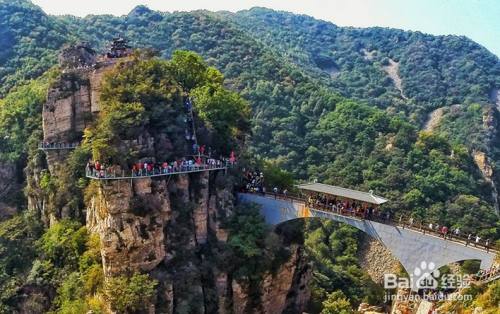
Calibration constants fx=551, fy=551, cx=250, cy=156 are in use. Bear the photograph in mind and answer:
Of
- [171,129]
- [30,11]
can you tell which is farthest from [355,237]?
[30,11]

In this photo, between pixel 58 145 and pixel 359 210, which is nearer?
pixel 359 210

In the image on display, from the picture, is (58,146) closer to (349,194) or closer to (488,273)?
(349,194)

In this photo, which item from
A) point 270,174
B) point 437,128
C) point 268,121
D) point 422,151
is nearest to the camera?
point 270,174

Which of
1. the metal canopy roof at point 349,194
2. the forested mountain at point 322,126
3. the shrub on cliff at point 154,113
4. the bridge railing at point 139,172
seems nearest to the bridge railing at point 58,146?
the forested mountain at point 322,126

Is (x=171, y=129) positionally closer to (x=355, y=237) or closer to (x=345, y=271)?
(x=345, y=271)

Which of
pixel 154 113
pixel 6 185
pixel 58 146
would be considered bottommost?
pixel 6 185

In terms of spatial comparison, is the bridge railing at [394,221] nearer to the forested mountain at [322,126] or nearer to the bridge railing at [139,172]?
the forested mountain at [322,126]

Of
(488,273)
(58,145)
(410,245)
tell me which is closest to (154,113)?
(58,145)
